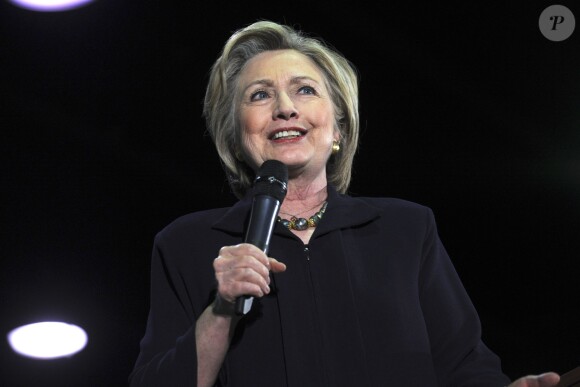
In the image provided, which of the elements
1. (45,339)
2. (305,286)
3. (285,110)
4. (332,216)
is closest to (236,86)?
(285,110)

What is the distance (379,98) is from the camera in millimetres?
3373

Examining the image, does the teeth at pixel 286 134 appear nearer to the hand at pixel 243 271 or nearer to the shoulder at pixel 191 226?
the shoulder at pixel 191 226

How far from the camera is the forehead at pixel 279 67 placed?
207 cm

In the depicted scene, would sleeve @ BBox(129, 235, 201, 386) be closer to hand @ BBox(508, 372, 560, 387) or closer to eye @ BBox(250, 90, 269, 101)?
eye @ BBox(250, 90, 269, 101)

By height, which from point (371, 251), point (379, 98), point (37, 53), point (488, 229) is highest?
point (37, 53)

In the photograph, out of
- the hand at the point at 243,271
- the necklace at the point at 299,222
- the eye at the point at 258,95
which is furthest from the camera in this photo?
the eye at the point at 258,95

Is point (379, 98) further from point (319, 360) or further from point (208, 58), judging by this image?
point (319, 360)

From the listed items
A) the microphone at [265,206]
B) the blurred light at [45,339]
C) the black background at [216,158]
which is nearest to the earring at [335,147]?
the microphone at [265,206]

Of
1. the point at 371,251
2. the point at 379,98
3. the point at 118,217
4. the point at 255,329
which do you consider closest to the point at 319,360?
the point at 255,329

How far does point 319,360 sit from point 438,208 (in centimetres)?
199

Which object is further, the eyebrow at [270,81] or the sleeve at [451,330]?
the eyebrow at [270,81]

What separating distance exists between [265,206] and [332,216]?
13.8 inches

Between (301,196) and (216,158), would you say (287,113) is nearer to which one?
(301,196)

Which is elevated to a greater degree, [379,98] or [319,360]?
[379,98]
